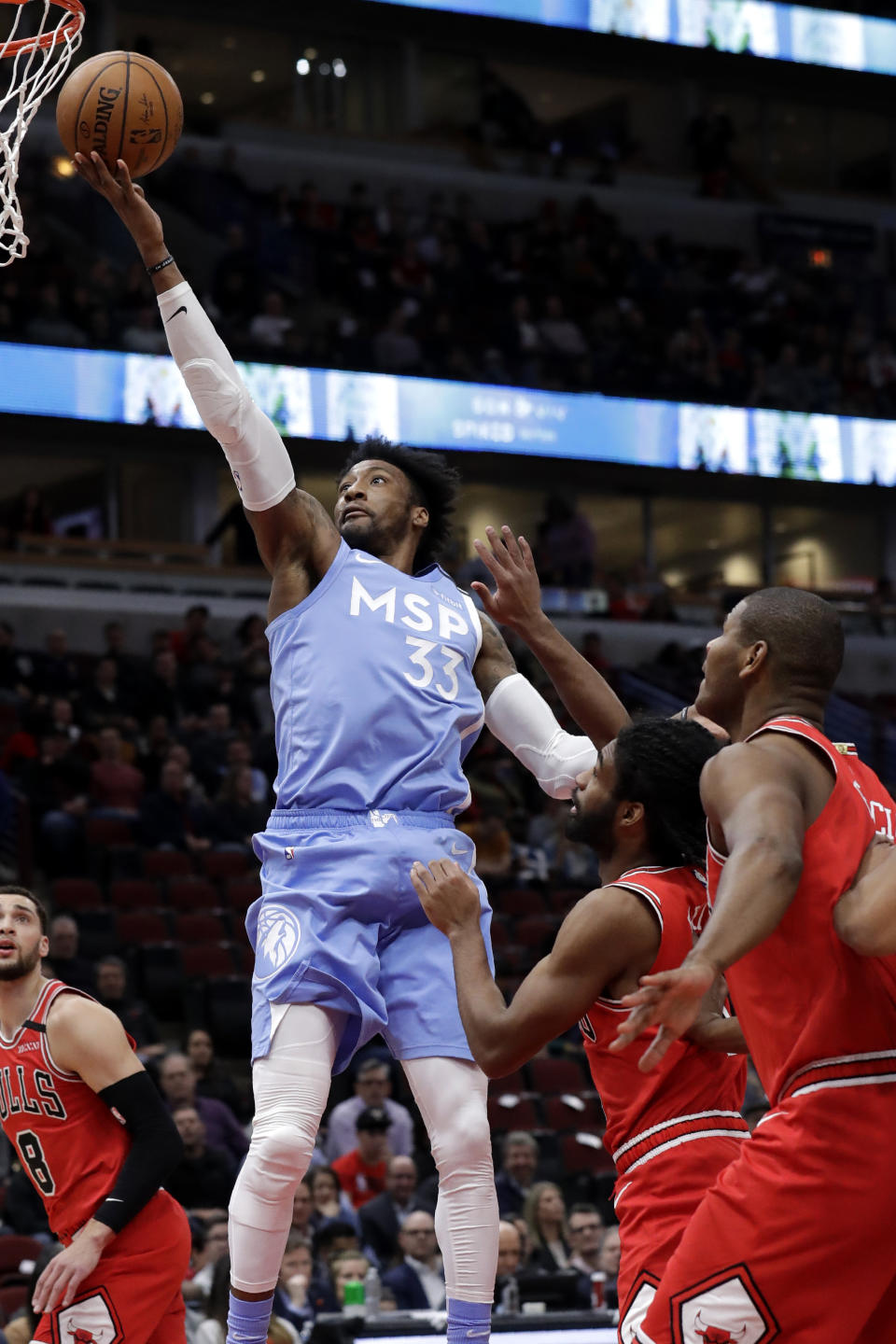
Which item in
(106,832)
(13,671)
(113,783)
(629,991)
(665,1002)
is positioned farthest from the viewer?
(13,671)

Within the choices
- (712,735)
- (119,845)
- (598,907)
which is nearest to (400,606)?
(712,735)

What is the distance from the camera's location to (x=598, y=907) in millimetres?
3725

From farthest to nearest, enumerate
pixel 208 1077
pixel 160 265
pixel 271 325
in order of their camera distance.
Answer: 1. pixel 271 325
2. pixel 208 1077
3. pixel 160 265

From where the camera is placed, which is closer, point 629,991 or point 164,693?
point 629,991

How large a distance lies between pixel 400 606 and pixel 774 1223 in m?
2.30

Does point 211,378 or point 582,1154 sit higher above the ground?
point 211,378

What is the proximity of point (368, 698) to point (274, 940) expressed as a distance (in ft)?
2.24

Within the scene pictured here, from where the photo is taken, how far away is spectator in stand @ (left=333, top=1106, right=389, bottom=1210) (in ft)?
34.5

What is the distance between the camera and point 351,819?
4.70 m

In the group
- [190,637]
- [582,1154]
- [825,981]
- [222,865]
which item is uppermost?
[190,637]

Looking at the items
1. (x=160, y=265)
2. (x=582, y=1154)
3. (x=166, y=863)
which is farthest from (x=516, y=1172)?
(x=160, y=265)

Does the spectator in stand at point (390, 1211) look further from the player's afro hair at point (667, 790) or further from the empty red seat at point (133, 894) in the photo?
the player's afro hair at point (667, 790)

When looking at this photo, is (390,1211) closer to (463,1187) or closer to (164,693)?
(463,1187)

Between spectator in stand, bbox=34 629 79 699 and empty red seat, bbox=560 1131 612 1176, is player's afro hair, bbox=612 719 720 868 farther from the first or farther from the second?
spectator in stand, bbox=34 629 79 699
